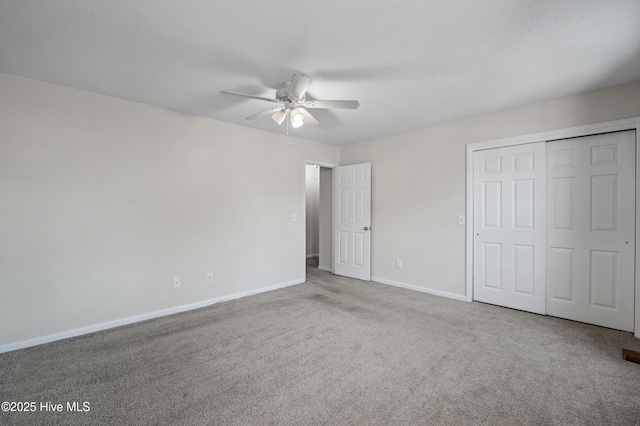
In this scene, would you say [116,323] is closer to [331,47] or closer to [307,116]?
[307,116]

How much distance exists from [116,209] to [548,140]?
485 centimetres

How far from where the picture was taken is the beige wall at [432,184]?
3098mm

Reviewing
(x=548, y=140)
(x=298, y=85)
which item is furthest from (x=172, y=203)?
(x=548, y=140)

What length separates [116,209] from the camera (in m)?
2.94

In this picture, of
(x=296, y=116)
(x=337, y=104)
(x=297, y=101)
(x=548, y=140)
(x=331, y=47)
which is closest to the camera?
(x=331, y=47)

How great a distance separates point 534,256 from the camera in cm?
324

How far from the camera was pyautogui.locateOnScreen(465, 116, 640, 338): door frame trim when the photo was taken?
263 centimetres

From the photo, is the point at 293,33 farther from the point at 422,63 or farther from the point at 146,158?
the point at 146,158

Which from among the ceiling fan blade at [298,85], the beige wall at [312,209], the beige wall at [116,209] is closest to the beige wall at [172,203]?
the beige wall at [116,209]

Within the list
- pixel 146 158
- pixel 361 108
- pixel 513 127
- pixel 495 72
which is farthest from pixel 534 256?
pixel 146 158

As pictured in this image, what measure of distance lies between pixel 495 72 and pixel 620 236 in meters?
2.10

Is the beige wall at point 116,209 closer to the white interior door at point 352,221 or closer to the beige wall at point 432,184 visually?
the white interior door at point 352,221

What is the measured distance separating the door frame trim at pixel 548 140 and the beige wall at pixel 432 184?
2.6 inches

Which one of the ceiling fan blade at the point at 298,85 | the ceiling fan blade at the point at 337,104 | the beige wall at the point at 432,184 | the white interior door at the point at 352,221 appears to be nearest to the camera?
the ceiling fan blade at the point at 298,85
